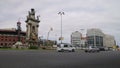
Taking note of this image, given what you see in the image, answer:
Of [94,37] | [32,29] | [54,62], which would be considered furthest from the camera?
[94,37]

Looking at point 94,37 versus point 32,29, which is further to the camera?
point 94,37

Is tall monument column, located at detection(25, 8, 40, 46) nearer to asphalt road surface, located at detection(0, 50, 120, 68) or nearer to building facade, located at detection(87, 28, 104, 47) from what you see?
building facade, located at detection(87, 28, 104, 47)

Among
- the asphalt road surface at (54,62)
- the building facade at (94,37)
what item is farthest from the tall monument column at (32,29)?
the asphalt road surface at (54,62)

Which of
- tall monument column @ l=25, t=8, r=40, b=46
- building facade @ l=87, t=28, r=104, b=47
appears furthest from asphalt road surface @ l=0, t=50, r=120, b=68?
building facade @ l=87, t=28, r=104, b=47

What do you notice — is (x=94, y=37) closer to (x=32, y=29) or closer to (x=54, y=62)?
(x=32, y=29)

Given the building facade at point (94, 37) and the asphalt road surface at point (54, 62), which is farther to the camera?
the building facade at point (94, 37)

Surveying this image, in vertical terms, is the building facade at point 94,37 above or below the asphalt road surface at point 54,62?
above

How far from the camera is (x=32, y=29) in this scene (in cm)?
10719

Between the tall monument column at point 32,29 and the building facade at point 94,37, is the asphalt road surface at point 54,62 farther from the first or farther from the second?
the building facade at point 94,37

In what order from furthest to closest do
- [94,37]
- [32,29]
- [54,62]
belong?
[94,37] < [32,29] < [54,62]

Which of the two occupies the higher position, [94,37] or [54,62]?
[94,37]

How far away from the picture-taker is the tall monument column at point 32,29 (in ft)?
340

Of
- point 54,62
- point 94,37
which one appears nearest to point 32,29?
point 94,37

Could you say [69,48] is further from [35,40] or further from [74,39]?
[74,39]
